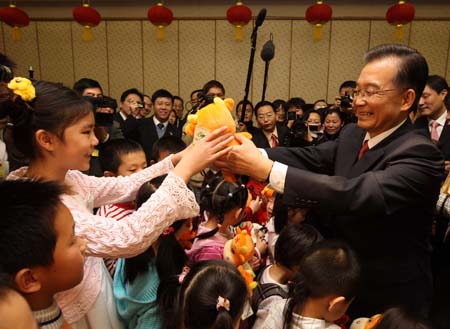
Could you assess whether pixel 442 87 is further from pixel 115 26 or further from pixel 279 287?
pixel 115 26

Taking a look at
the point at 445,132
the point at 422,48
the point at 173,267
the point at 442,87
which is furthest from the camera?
the point at 422,48

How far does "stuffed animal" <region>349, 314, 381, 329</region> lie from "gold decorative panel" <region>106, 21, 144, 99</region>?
18.9 feet

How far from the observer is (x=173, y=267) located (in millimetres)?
1459

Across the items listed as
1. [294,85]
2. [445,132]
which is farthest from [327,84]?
[445,132]

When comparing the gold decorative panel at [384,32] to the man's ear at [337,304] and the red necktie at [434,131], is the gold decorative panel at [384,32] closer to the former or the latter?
the red necktie at [434,131]

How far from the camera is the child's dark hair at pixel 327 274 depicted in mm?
1200

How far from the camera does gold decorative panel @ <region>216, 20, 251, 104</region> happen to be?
611 centimetres

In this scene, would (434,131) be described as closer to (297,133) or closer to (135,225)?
(297,133)

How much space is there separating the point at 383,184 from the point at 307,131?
2.83 meters

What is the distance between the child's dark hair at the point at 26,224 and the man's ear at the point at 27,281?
0.04 ft

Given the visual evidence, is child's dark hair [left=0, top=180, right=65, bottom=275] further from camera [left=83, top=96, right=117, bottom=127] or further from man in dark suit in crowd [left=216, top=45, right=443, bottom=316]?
camera [left=83, top=96, right=117, bottom=127]

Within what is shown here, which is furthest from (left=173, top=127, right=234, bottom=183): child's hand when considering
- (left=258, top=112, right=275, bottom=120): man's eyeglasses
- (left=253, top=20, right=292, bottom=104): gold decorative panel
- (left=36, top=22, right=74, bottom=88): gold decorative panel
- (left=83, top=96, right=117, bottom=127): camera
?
(left=36, top=22, right=74, bottom=88): gold decorative panel

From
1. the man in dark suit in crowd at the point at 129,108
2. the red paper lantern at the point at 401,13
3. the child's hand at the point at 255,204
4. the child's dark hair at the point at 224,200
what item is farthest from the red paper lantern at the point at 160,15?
the child's dark hair at the point at 224,200

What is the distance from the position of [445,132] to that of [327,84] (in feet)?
11.2
